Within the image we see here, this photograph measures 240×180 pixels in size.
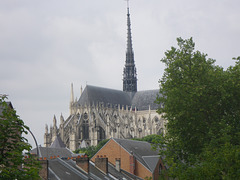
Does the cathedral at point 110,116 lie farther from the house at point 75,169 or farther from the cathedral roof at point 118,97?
the house at point 75,169

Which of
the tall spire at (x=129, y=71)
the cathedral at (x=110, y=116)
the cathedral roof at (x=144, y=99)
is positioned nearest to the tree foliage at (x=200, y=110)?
the cathedral at (x=110, y=116)

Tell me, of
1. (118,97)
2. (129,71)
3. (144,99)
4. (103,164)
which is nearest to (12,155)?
(103,164)

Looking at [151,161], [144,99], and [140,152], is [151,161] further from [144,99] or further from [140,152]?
[144,99]

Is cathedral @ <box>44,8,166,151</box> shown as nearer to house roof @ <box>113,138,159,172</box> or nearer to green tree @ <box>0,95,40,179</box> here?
house roof @ <box>113,138,159,172</box>

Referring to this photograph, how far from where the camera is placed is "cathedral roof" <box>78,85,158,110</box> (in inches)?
4417

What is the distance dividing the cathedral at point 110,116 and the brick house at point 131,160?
59.0 m

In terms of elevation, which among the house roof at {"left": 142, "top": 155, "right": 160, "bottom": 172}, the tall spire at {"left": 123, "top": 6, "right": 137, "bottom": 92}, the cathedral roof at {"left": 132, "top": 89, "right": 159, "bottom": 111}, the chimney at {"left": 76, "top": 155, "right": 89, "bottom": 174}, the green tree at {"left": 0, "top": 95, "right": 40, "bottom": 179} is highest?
the tall spire at {"left": 123, "top": 6, "right": 137, "bottom": 92}

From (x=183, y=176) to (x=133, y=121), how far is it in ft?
312

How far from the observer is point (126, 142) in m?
45.2

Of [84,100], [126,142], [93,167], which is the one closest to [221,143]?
[93,167]

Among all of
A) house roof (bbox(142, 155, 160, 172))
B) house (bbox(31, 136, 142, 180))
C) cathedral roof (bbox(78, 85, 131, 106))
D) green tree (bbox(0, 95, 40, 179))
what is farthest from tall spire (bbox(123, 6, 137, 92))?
green tree (bbox(0, 95, 40, 179))

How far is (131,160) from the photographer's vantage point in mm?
41094

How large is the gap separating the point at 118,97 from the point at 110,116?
451 inches

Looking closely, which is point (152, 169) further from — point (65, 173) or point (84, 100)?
point (84, 100)
